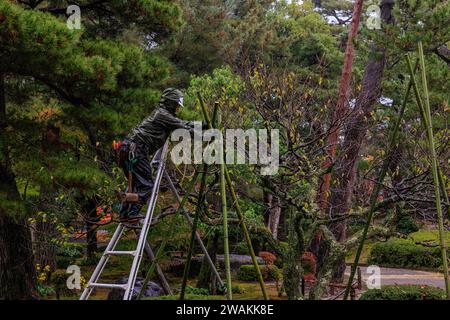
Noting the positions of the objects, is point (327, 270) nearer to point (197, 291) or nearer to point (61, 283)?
point (197, 291)

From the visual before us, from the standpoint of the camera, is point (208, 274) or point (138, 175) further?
point (208, 274)

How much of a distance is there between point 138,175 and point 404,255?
48.3 feet

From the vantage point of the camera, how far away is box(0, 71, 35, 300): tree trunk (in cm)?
855

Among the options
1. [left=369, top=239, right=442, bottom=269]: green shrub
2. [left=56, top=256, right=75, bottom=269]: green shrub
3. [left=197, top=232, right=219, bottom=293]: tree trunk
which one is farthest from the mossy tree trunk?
[left=369, top=239, right=442, bottom=269]: green shrub

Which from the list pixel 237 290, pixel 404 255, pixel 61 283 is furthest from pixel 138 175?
pixel 404 255

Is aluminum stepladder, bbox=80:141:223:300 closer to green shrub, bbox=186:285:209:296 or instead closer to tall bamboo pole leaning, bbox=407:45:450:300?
tall bamboo pole leaning, bbox=407:45:450:300

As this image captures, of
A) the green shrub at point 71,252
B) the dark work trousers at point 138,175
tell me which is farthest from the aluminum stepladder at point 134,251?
the green shrub at point 71,252

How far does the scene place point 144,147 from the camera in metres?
5.54

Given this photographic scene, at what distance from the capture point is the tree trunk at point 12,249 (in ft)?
28.0

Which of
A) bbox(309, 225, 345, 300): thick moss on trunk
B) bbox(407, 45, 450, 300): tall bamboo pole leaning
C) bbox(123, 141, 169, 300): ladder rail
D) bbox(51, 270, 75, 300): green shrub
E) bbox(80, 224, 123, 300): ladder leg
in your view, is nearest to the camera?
bbox(407, 45, 450, 300): tall bamboo pole leaning

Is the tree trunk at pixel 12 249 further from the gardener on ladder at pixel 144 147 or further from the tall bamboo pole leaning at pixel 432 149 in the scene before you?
the tall bamboo pole leaning at pixel 432 149

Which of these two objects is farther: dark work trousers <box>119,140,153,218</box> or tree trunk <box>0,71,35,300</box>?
tree trunk <box>0,71,35,300</box>

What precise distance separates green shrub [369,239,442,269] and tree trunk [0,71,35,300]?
1233cm
